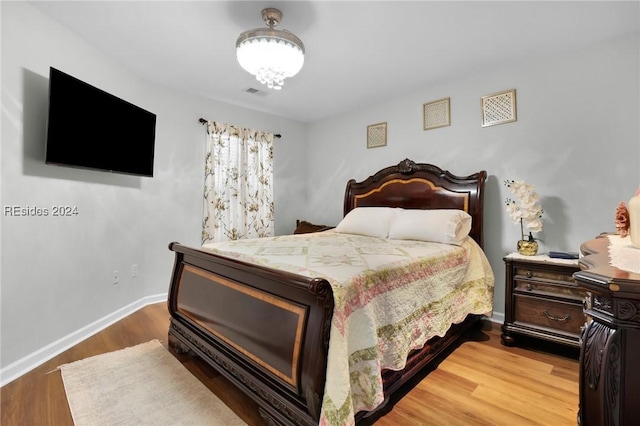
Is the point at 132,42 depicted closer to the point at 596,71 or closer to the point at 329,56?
the point at 329,56

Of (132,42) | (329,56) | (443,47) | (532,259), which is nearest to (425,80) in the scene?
(443,47)

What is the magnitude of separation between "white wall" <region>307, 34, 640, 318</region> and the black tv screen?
2858 millimetres

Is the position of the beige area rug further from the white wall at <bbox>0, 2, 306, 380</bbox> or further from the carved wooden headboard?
the carved wooden headboard

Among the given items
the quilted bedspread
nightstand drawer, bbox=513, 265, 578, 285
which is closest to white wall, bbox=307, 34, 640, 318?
nightstand drawer, bbox=513, 265, 578, 285

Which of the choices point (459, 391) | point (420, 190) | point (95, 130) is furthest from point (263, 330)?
point (420, 190)

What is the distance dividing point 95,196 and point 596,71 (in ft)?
14.2

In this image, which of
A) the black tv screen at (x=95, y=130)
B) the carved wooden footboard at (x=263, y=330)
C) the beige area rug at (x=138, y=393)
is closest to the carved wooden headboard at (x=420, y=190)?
the carved wooden footboard at (x=263, y=330)

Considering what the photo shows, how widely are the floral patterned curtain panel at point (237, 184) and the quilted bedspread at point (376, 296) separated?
153 centimetres

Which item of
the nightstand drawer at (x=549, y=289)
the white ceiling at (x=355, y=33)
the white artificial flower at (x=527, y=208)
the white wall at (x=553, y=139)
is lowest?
the nightstand drawer at (x=549, y=289)

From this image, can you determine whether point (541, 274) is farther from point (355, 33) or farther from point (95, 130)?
point (95, 130)

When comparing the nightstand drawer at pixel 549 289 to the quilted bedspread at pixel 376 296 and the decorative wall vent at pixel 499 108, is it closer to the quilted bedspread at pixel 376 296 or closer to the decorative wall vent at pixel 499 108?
the quilted bedspread at pixel 376 296

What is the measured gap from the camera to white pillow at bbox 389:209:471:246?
253 centimetres

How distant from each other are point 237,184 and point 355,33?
2344mm

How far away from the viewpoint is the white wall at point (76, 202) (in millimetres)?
1917
